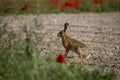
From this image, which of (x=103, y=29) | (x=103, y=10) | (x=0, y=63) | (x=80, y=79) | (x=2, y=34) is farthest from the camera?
(x=103, y=10)

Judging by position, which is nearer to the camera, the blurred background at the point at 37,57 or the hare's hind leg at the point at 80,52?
the blurred background at the point at 37,57

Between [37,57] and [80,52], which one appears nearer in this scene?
[37,57]

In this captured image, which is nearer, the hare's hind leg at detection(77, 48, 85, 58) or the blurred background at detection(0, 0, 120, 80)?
the blurred background at detection(0, 0, 120, 80)

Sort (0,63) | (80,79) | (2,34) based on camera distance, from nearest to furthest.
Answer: (80,79)
(0,63)
(2,34)

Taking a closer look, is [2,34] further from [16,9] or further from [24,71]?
[24,71]

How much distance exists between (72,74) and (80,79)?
31cm

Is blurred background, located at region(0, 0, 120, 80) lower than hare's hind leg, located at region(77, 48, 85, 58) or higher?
higher

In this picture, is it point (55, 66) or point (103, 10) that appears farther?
point (103, 10)

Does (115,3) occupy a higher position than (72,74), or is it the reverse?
(72,74)

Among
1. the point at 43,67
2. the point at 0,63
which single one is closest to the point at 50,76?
the point at 43,67

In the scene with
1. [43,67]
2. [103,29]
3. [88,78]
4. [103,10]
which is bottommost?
[103,10]

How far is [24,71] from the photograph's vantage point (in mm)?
6379

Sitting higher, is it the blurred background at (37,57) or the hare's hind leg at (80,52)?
the blurred background at (37,57)

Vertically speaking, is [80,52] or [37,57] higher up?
[37,57]
